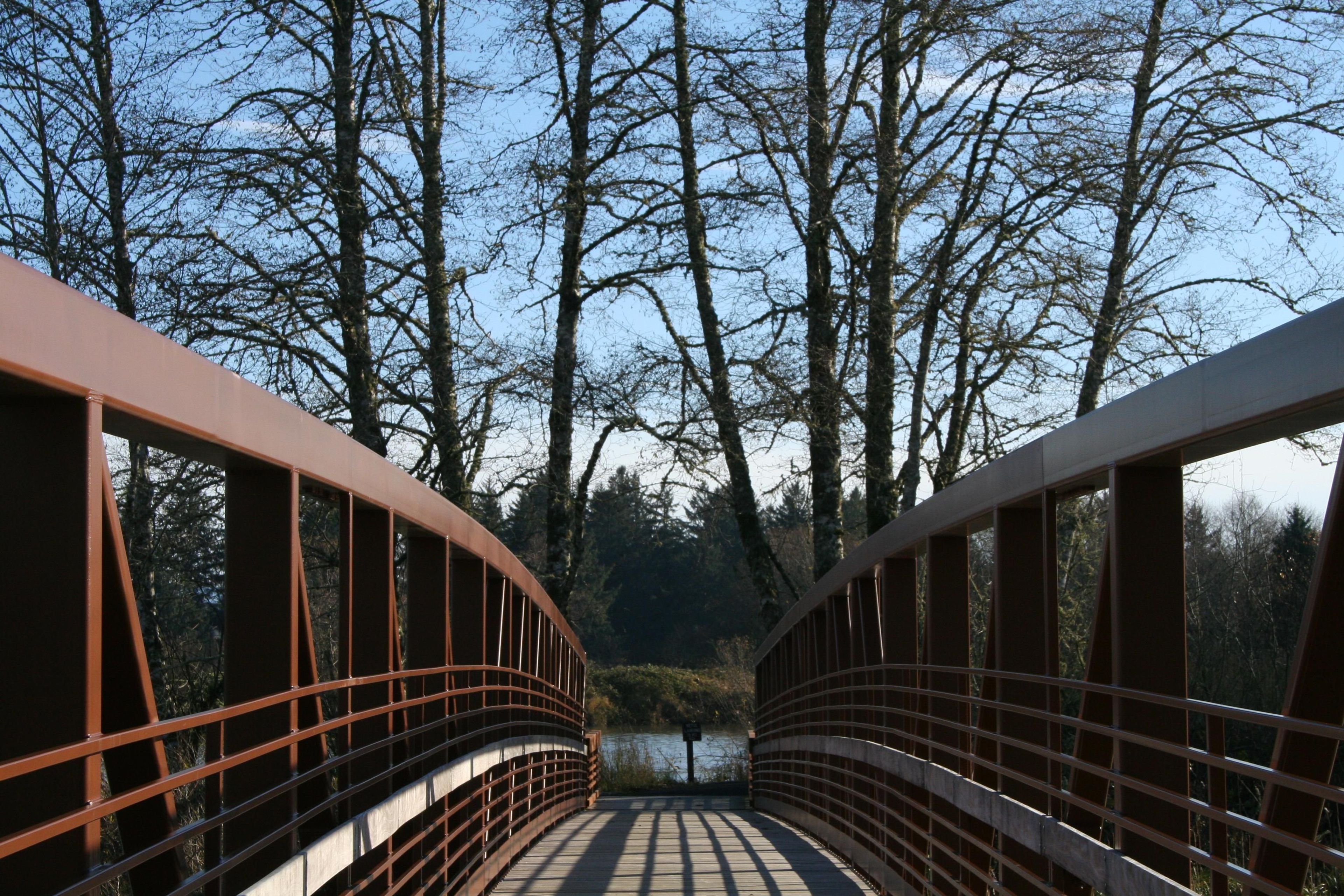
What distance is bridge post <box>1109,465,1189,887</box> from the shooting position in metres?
4.59

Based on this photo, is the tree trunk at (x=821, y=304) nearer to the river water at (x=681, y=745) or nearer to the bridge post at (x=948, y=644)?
the river water at (x=681, y=745)

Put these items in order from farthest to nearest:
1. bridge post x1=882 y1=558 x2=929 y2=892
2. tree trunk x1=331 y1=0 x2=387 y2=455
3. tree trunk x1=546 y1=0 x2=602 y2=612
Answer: tree trunk x1=546 y1=0 x2=602 y2=612
tree trunk x1=331 y1=0 x2=387 y2=455
bridge post x1=882 y1=558 x2=929 y2=892

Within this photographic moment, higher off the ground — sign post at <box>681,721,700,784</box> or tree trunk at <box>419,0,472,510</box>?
tree trunk at <box>419,0,472,510</box>

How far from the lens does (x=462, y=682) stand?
842 centimetres

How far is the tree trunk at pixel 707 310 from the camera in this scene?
17.4 m

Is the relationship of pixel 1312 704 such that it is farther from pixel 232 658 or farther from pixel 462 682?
pixel 462 682

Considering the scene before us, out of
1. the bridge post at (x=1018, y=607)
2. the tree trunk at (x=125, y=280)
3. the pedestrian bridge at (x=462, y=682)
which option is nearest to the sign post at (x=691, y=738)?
the tree trunk at (x=125, y=280)

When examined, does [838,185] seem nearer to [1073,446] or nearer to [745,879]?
[745,879]

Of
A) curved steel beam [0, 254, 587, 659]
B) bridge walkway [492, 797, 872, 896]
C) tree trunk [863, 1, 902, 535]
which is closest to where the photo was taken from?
curved steel beam [0, 254, 587, 659]

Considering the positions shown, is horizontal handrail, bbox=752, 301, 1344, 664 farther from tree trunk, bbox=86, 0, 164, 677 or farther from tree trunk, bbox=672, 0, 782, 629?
tree trunk, bbox=672, 0, 782, 629

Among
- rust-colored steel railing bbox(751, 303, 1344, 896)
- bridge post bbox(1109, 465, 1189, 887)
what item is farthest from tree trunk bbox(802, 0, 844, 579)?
bridge post bbox(1109, 465, 1189, 887)

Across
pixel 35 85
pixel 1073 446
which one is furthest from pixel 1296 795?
pixel 35 85

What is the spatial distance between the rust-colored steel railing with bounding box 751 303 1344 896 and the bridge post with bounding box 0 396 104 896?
8.56 feet

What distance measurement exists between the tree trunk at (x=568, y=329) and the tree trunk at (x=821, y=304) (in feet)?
9.35
